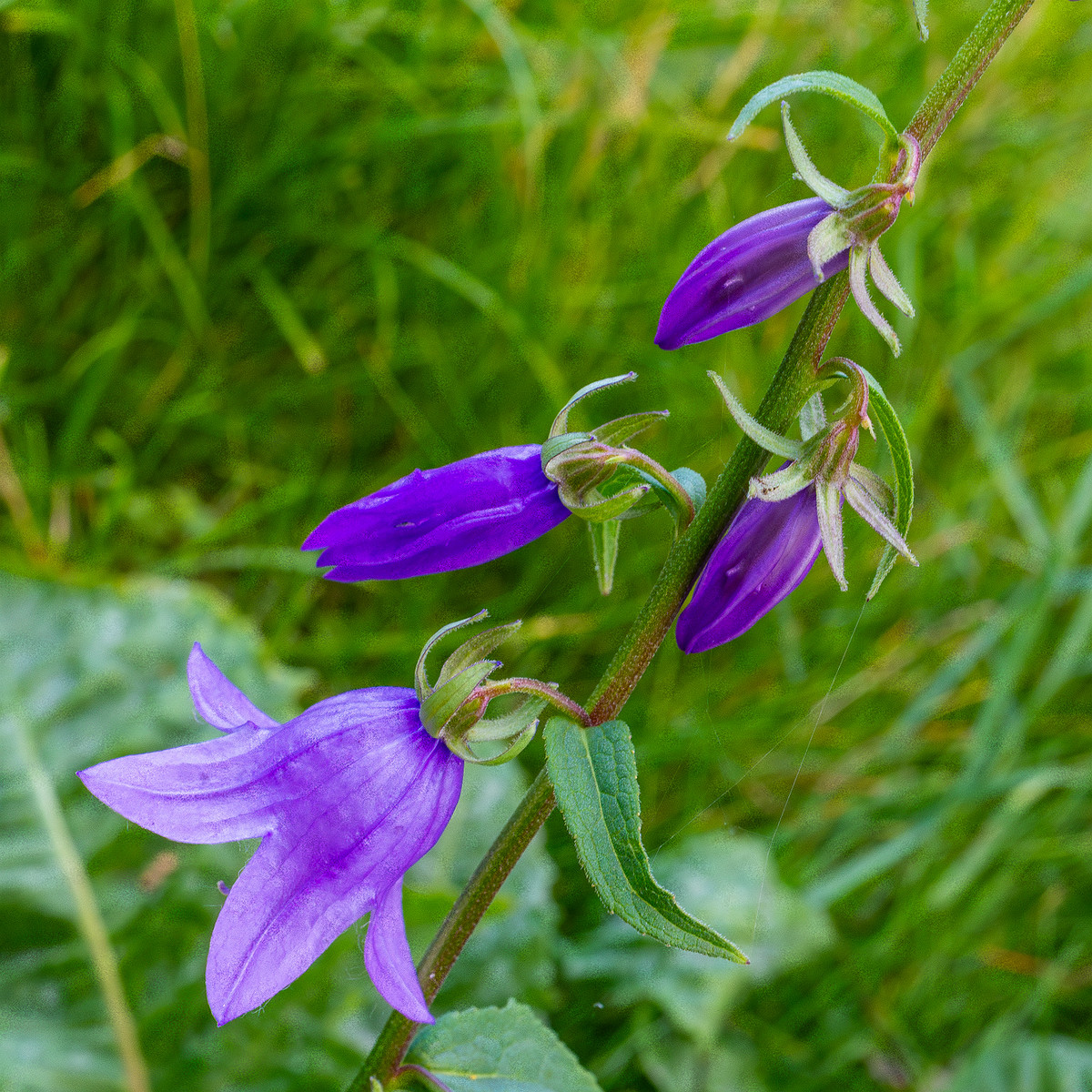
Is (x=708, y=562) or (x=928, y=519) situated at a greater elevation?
(x=708, y=562)

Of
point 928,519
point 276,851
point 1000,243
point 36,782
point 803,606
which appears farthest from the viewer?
point 1000,243

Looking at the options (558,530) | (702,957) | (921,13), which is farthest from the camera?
(558,530)

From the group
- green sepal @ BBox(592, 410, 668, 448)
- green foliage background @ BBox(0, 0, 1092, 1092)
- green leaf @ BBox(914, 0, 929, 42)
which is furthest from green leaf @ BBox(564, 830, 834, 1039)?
green leaf @ BBox(914, 0, 929, 42)

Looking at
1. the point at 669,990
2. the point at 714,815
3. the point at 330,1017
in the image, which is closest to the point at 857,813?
the point at 714,815

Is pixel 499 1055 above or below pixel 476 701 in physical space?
below

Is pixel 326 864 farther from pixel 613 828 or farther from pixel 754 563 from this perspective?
pixel 754 563

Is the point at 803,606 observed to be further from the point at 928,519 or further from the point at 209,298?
the point at 209,298

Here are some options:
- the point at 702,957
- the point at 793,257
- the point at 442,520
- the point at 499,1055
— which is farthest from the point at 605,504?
the point at 702,957

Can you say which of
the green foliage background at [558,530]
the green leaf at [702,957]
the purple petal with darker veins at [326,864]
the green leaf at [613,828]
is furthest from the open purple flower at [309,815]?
the green leaf at [702,957]
